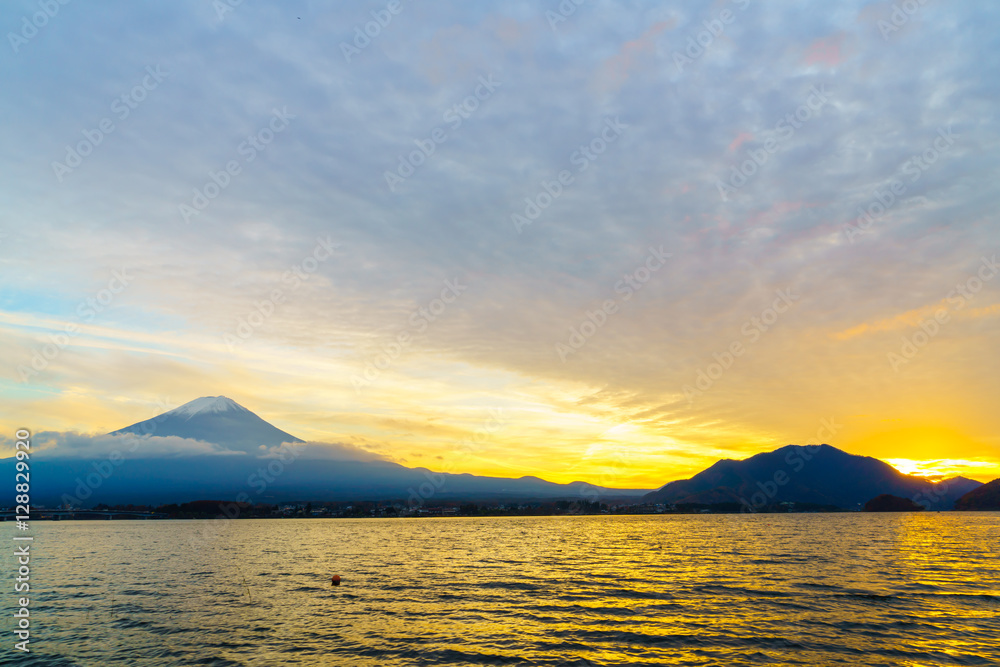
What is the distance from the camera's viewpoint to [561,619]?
137 ft

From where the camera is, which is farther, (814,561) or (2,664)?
(814,561)

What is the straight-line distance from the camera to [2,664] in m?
32.0

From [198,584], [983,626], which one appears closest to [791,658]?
[983,626]

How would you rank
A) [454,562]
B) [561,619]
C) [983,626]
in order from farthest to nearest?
[454,562]
[561,619]
[983,626]

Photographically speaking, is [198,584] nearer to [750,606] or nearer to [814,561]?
[750,606]

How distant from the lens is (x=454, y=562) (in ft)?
282

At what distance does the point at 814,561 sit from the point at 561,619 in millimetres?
60015

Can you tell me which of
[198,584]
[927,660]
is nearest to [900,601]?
[927,660]

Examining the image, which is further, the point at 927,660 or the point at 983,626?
the point at 983,626

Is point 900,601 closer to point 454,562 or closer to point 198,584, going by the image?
point 454,562

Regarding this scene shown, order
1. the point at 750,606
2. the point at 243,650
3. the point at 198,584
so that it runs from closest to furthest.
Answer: the point at 243,650 < the point at 750,606 < the point at 198,584

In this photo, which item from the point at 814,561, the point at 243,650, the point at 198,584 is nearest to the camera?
the point at 243,650

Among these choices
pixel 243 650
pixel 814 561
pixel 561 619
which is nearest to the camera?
pixel 243 650

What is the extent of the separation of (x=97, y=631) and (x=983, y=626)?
67519 mm
